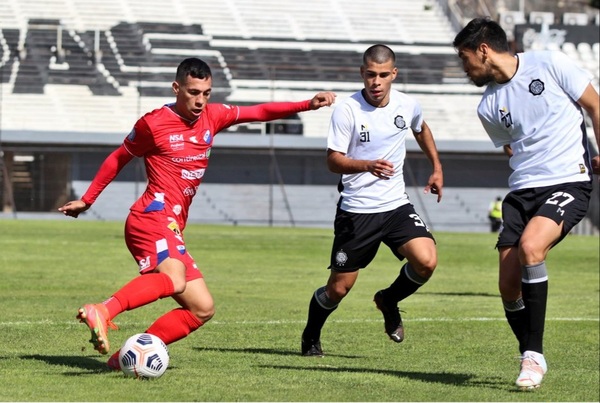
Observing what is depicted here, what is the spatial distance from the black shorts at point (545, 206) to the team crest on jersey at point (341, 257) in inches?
59.0

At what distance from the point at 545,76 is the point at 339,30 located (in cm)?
4019

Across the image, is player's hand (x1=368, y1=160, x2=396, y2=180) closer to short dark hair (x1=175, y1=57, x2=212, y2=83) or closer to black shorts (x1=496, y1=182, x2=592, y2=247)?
black shorts (x1=496, y1=182, x2=592, y2=247)

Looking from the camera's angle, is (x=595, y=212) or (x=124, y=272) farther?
(x=595, y=212)

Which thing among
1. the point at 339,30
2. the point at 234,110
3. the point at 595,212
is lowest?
the point at 595,212

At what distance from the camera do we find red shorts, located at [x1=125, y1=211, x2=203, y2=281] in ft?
24.2

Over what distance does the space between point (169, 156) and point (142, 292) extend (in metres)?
1.00

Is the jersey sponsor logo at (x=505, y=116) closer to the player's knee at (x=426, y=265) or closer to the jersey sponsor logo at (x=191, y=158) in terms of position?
the player's knee at (x=426, y=265)

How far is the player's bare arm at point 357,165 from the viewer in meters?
7.36

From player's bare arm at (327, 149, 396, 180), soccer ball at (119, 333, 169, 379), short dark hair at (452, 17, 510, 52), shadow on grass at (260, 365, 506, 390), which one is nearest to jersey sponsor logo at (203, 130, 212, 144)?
player's bare arm at (327, 149, 396, 180)

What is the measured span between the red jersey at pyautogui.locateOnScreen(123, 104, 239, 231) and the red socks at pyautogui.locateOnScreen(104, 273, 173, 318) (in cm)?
56

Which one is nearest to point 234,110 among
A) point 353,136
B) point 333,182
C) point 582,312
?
point 353,136

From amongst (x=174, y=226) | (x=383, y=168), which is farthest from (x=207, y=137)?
(x=383, y=168)

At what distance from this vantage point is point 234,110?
26.2ft

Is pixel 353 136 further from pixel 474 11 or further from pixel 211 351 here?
pixel 474 11
